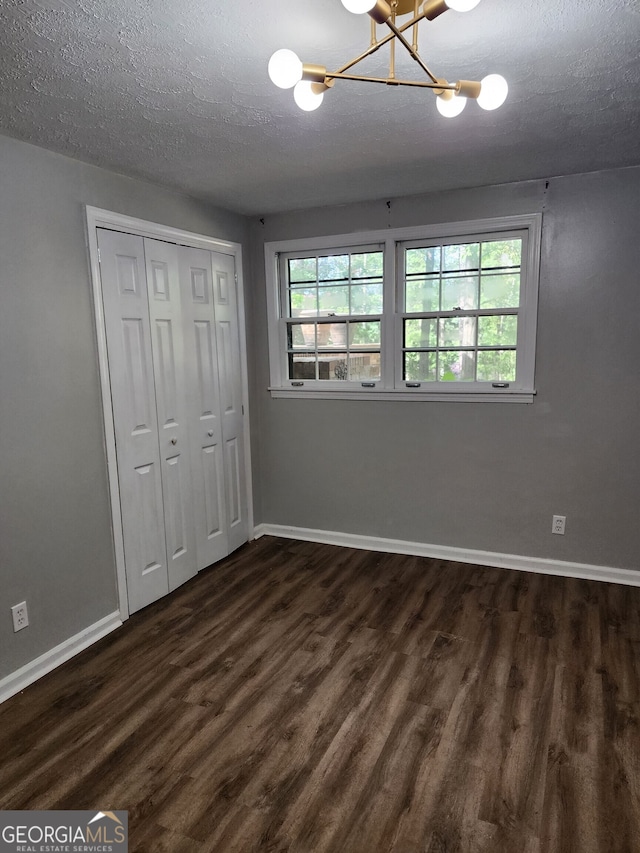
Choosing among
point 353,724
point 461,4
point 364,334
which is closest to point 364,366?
point 364,334

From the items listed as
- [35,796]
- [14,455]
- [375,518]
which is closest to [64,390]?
[14,455]

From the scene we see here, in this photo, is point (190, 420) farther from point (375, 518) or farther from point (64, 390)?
point (375, 518)

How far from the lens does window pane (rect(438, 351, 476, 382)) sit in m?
3.54

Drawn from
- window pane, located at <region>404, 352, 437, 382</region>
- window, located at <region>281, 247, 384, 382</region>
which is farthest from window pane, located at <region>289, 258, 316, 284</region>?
window pane, located at <region>404, 352, 437, 382</region>

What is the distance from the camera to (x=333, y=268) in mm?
3852

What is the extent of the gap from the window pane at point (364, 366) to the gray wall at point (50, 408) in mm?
1788

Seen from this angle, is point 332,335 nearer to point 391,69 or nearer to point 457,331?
point 457,331

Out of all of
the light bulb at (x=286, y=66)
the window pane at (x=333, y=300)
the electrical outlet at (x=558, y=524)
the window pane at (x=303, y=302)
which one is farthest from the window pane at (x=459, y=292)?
the light bulb at (x=286, y=66)

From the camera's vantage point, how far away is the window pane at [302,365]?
4020mm

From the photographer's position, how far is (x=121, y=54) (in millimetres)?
1660

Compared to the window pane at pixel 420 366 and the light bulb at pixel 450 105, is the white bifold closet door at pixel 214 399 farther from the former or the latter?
the light bulb at pixel 450 105

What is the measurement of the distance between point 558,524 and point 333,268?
2397 mm

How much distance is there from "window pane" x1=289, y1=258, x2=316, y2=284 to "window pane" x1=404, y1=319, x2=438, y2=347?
0.84 m

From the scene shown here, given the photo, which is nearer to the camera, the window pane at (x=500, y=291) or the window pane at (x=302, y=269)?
the window pane at (x=500, y=291)
